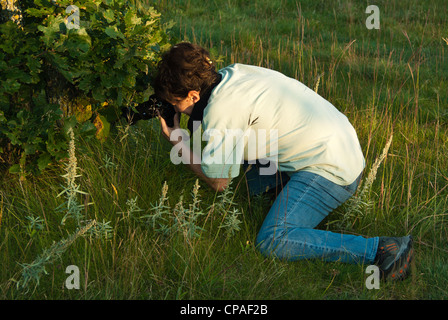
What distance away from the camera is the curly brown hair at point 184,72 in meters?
2.71

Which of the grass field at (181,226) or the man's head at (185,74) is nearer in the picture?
the grass field at (181,226)

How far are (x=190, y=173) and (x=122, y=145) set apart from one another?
46cm

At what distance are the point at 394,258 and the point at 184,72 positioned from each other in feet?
4.69

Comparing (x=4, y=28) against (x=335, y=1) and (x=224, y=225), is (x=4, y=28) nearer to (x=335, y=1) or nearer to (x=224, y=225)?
(x=224, y=225)

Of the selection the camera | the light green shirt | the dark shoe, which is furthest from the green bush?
the dark shoe

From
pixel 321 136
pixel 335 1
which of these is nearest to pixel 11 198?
pixel 321 136

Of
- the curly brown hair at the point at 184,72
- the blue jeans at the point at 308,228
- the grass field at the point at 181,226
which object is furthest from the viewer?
the curly brown hair at the point at 184,72

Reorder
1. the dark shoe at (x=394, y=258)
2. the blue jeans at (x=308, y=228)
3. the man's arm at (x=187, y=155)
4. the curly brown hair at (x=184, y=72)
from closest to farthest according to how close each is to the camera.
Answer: the dark shoe at (x=394, y=258), the blue jeans at (x=308, y=228), the curly brown hair at (x=184, y=72), the man's arm at (x=187, y=155)

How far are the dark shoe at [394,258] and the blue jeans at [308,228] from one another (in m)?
0.05

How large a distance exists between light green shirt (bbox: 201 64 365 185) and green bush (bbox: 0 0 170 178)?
0.54m

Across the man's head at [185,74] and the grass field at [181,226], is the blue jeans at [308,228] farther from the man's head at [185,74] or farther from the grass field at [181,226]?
the man's head at [185,74]

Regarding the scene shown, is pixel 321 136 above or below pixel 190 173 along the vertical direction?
above

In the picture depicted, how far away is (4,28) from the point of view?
2.64 m

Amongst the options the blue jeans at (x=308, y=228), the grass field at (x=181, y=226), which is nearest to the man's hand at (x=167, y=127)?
the grass field at (x=181, y=226)
